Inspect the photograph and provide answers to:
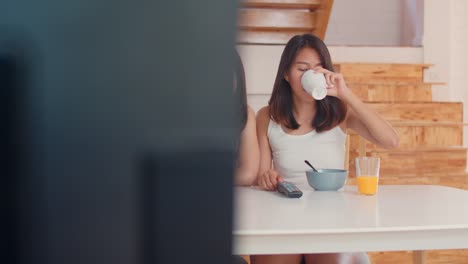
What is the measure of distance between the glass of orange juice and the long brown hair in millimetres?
334

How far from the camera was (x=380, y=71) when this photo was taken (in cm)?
468

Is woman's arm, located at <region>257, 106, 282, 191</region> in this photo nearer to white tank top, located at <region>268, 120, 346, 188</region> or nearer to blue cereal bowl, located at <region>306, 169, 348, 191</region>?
white tank top, located at <region>268, 120, 346, 188</region>

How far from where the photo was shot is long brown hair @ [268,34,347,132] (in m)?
1.83

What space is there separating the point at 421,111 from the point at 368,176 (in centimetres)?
285

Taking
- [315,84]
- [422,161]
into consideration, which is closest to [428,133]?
[422,161]

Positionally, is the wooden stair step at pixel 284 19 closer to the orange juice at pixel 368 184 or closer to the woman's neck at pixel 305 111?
the woman's neck at pixel 305 111

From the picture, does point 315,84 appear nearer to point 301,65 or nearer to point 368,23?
point 301,65

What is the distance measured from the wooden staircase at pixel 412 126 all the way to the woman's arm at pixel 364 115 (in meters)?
1.21

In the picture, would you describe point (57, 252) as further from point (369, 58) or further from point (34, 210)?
point (369, 58)

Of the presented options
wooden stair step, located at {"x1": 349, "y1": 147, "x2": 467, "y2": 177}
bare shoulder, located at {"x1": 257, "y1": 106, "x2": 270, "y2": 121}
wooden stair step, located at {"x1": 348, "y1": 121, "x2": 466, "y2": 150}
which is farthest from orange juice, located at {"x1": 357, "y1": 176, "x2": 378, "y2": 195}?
wooden stair step, located at {"x1": 348, "y1": 121, "x2": 466, "y2": 150}

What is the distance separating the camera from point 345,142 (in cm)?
191

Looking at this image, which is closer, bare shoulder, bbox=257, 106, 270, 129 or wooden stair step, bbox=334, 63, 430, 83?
bare shoulder, bbox=257, 106, 270, 129

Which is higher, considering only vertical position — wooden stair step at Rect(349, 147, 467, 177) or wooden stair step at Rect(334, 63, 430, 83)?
wooden stair step at Rect(334, 63, 430, 83)

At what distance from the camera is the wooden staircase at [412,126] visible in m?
3.62
